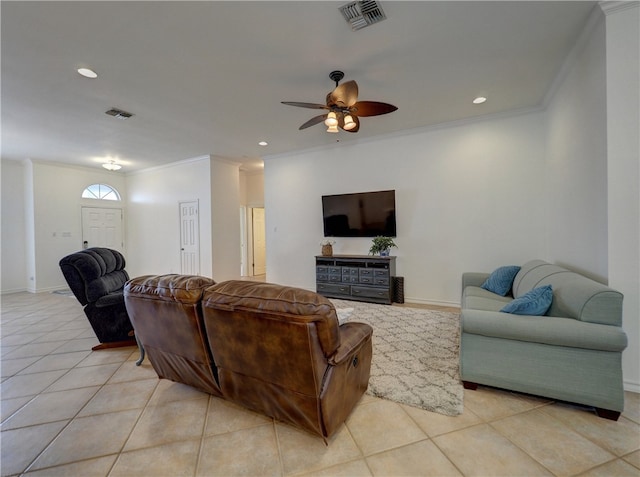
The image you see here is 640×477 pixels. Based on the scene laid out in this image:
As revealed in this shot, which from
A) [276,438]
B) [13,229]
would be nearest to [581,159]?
[276,438]

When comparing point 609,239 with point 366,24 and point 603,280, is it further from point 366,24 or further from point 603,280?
point 366,24

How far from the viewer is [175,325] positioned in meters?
1.81

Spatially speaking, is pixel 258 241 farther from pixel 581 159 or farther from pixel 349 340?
pixel 581 159

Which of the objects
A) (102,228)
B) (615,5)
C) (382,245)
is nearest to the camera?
(615,5)

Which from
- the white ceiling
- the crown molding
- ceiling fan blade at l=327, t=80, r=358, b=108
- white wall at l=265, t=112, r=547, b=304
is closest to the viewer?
the crown molding

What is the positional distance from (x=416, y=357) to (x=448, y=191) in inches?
110

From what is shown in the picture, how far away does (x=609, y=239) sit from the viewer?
6.90ft

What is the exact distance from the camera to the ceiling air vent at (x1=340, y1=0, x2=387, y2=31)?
2.04 meters

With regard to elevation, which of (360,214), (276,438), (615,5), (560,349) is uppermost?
(615,5)

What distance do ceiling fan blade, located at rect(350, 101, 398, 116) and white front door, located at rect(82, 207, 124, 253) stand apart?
290 inches

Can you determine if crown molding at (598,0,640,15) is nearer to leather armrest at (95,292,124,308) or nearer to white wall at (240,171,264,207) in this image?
leather armrest at (95,292,124,308)

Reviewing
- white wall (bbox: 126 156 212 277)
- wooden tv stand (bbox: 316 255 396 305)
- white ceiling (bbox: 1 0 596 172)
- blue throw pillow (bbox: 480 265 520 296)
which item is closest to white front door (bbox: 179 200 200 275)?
white wall (bbox: 126 156 212 277)

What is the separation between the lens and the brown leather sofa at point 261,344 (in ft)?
4.56

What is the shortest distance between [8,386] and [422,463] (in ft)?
10.5
